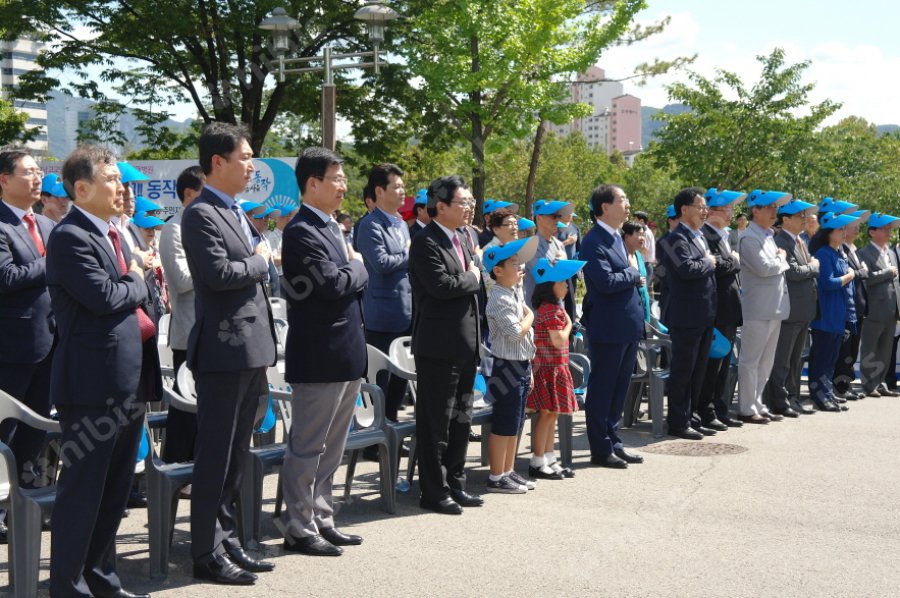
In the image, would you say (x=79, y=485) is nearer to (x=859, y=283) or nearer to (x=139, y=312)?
(x=139, y=312)

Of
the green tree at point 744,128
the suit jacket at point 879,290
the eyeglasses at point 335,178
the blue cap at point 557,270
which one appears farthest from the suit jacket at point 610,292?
the green tree at point 744,128

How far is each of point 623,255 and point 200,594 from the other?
14.2 ft

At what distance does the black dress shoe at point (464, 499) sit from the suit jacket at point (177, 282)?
6.49ft

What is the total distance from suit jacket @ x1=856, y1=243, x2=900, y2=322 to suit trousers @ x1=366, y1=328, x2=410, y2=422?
6.42 m

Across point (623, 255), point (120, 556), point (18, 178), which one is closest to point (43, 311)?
point (18, 178)

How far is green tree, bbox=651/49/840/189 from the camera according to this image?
26.3 m

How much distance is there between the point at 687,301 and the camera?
8.87m

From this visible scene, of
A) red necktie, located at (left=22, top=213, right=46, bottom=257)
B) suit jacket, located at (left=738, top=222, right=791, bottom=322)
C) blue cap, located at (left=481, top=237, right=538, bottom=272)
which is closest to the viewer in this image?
red necktie, located at (left=22, top=213, right=46, bottom=257)

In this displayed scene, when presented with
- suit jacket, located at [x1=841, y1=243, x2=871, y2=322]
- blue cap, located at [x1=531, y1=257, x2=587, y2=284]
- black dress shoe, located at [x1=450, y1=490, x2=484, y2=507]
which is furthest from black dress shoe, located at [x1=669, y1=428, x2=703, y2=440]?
suit jacket, located at [x1=841, y1=243, x2=871, y2=322]

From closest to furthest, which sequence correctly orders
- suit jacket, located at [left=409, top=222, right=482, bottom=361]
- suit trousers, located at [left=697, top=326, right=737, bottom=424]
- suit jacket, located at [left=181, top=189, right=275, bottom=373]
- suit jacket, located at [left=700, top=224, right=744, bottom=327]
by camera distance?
suit jacket, located at [left=181, top=189, right=275, bottom=373], suit jacket, located at [left=409, top=222, right=482, bottom=361], suit jacket, located at [left=700, top=224, right=744, bottom=327], suit trousers, located at [left=697, top=326, right=737, bottom=424]

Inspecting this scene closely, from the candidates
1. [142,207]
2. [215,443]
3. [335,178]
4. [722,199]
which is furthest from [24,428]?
[722,199]

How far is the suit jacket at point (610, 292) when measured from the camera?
775 centimetres

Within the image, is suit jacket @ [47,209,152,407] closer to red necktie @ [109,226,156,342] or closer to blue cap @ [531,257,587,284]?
red necktie @ [109,226,156,342]

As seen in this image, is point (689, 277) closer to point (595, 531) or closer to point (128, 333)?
point (595, 531)
